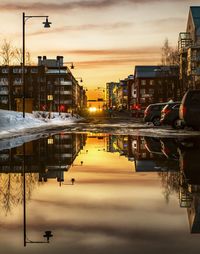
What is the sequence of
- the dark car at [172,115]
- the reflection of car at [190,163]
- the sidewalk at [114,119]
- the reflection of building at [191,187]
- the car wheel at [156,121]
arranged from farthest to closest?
the sidewalk at [114,119] < the car wheel at [156,121] < the dark car at [172,115] < the reflection of car at [190,163] < the reflection of building at [191,187]

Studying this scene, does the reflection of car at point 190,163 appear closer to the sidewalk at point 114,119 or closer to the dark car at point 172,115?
the dark car at point 172,115

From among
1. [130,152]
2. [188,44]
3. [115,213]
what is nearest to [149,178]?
[115,213]

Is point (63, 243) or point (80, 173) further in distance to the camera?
point (80, 173)

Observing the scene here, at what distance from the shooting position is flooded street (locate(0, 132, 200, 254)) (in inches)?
193

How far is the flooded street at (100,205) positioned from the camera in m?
4.89

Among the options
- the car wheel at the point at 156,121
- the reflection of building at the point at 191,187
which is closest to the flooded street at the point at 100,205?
the reflection of building at the point at 191,187

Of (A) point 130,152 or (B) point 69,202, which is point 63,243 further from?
(A) point 130,152

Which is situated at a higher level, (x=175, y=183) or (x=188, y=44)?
(x=188, y=44)

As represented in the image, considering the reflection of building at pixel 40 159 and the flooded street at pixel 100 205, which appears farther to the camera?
the reflection of building at pixel 40 159

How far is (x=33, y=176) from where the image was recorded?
31.6 feet

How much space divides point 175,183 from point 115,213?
2.64 metres

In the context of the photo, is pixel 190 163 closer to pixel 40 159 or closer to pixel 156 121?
pixel 40 159

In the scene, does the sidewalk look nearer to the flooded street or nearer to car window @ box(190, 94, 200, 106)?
car window @ box(190, 94, 200, 106)

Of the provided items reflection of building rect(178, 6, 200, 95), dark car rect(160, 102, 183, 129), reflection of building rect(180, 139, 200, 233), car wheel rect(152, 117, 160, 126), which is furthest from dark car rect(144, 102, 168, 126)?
reflection of building rect(178, 6, 200, 95)
